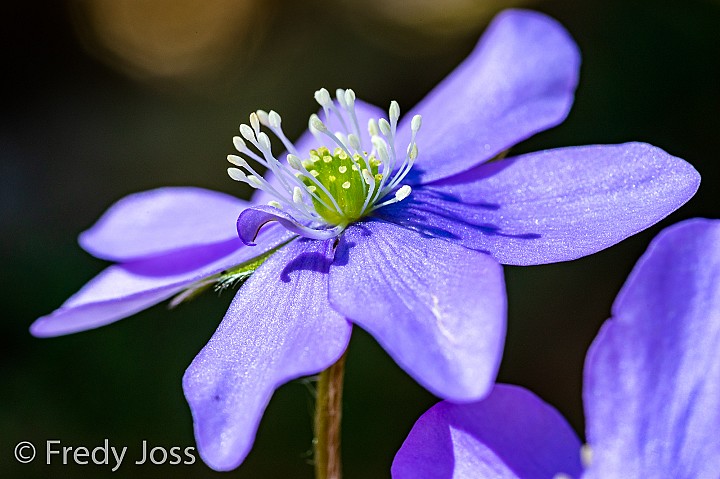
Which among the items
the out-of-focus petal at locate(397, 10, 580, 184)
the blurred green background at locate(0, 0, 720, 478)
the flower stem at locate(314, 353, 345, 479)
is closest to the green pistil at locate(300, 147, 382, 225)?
the out-of-focus petal at locate(397, 10, 580, 184)

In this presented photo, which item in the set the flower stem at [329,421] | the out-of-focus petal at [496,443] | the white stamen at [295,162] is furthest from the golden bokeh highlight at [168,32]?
the out-of-focus petal at [496,443]

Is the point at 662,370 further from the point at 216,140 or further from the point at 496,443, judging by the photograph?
the point at 216,140

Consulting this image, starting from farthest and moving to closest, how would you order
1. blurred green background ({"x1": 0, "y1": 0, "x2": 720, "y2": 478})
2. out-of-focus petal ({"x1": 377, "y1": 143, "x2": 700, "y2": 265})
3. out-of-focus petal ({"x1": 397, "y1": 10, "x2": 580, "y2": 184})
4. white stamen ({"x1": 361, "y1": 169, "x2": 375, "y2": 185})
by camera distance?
blurred green background ({"x1": 0, "y1": 0, "x2": 720, "y2": 478}) < out-of-focus petal ({"x1": 397, "y1": 10, "x2": 580, "y2": 184}) < white stamen ({"x1": 361, "y1": 169, "x2": 375, "y2": 185}) < out-of-focus petal ({"x1": 377, "y1": 143, "x2": 700, "y2": 265})

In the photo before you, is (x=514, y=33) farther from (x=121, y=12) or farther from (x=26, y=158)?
(x=121, y=12)

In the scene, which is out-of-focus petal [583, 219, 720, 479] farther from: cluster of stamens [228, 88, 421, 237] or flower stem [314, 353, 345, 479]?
cluster of stamens [228, 88, 421, 237]

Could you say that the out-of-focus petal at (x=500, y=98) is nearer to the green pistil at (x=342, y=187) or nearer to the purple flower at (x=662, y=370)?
the green pistil at (x=342, y=187)

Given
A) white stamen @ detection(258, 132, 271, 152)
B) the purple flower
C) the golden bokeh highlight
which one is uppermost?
the golden bokeh highlight
